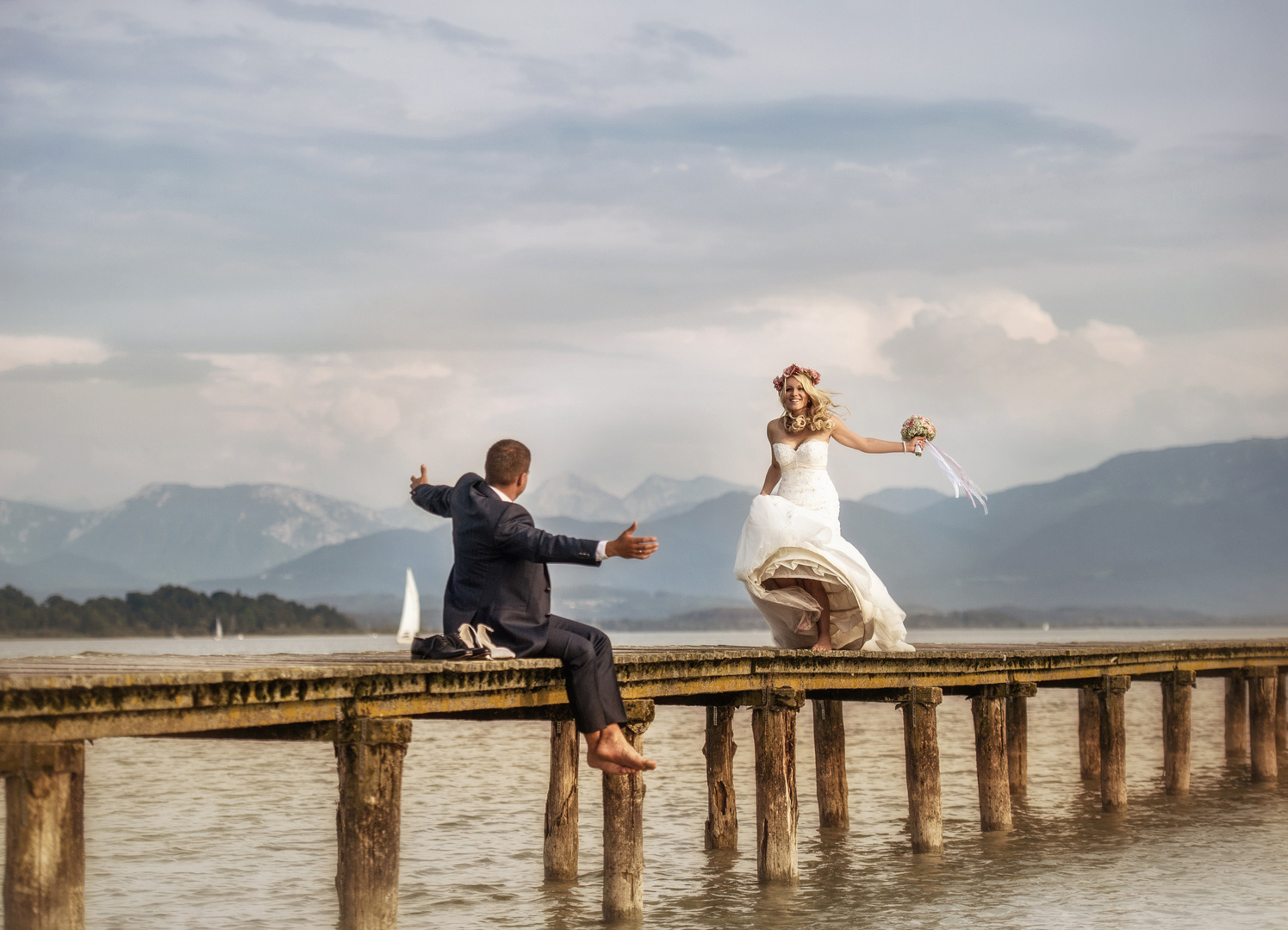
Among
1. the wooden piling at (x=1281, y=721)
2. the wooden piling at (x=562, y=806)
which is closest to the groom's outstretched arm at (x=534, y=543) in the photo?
the wooden piling at (x=562, y=806)

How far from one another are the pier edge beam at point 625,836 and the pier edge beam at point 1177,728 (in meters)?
12.3

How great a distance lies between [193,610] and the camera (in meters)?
172

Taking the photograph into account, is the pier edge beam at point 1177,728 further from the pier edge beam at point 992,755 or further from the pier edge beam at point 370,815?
the pier edge beam at point 370,815

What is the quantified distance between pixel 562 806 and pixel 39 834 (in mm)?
8114

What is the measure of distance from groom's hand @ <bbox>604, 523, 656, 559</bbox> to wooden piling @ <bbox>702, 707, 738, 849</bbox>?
7.09 metres

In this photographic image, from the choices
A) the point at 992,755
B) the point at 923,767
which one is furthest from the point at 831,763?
the point at 923,767

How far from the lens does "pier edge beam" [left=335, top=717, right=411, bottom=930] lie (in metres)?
9.35

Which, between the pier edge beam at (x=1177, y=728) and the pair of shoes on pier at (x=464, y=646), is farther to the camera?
the pier edge beam at (x=1177, y=728)

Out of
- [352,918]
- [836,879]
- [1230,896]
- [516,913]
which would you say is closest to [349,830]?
[352,918]

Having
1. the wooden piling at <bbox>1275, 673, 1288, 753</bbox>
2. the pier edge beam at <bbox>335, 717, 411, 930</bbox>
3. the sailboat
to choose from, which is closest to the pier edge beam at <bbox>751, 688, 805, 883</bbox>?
the pier edge beam at <bbox>335, 717, 411, 930</bbox>

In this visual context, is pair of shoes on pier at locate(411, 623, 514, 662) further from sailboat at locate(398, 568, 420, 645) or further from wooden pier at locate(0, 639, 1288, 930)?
sailboat at locate(398, 568, 420, 645)

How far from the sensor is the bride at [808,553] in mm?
15172

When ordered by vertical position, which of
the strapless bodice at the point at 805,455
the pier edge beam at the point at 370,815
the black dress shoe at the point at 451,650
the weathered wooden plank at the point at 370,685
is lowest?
the pier edge beam at the point at 370,815

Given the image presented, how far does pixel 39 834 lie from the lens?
7.71 metres
